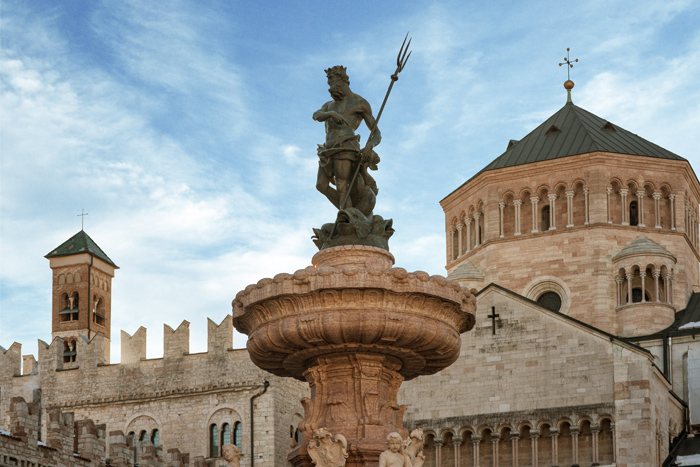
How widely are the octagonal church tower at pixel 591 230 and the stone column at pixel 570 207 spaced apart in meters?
0.04

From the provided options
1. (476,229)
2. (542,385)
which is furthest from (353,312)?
(476,229)

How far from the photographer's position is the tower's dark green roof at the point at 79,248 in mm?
65938

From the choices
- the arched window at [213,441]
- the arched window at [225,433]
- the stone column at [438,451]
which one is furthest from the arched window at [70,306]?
the stone column at [438,451]

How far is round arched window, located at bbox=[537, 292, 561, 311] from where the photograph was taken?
4669 centimetres

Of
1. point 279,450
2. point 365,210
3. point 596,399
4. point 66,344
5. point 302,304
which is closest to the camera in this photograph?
point 302,304

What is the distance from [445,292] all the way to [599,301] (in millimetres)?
31377

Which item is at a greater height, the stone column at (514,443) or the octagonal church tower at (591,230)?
the octagonal church tower at (591,230)

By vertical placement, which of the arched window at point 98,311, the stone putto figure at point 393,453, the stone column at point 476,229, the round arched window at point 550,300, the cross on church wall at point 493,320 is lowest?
the stone putto figure at point 393,453

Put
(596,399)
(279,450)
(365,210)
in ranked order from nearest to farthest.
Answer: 1. (365,210)
2. (596,399)
3. (279,450)

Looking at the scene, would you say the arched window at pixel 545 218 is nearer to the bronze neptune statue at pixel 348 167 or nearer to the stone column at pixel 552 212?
the stone column at pixel 552 212

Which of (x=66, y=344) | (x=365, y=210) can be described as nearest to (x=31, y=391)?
(x=66, y=344)

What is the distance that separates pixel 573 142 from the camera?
48.7m

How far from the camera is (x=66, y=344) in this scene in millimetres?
65125

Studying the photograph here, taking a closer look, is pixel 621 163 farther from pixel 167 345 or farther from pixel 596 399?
pixel 167 345
